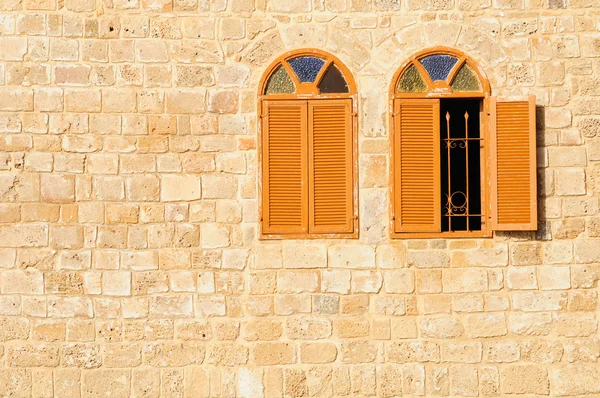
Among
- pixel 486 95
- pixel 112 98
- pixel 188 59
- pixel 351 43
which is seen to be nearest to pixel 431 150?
pixel 486 95

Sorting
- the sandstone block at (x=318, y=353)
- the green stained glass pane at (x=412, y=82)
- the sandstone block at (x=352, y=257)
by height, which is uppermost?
the green stained glass pane at (x=412, y=82)

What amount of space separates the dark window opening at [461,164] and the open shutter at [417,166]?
120 millimetres

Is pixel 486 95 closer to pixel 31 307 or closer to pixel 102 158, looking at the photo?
pixel 102 158

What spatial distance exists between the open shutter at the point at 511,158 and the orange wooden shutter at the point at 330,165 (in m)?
1.20

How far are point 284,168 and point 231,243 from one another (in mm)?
773

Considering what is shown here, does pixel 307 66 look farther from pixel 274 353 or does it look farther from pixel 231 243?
pixel 274 353

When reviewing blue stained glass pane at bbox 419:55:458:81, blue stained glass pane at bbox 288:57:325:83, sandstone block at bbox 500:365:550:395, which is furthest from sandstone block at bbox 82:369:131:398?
blue stained glass pane at bbox 419:55:458:81

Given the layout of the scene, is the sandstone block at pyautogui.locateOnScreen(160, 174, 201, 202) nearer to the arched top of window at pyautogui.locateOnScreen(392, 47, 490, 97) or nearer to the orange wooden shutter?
the orange wooden shutter

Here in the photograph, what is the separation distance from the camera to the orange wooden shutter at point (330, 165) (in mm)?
7781

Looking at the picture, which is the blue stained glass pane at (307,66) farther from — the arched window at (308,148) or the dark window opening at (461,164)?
the dark window opening at (461,164)

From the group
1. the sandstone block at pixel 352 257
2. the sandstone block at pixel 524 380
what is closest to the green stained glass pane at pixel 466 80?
the sandstone block at pixel 352 257

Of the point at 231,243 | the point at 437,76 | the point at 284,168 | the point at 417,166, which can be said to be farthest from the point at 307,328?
the point at 437,76

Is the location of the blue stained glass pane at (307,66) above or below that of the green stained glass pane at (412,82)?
above

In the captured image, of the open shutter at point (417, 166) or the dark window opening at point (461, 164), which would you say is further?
the dark window opening at point (461, 164)
